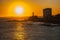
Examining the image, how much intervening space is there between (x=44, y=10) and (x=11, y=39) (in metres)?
24.2

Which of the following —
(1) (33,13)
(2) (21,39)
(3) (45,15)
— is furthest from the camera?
(1) (33,13)

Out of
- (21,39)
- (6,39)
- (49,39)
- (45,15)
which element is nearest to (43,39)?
(49,39)

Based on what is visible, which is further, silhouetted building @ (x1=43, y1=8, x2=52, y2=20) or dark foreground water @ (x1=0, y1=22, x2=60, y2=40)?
silhouetted building @ (x1=43, y1=8, x2=52, y2=20)

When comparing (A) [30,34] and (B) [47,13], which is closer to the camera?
(A) [30,34]

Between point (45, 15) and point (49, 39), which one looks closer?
point (49, 39)

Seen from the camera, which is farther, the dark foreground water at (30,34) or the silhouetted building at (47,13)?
the silhouetted building at (47,13)

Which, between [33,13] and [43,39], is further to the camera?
[33,13]

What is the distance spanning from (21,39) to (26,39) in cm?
34

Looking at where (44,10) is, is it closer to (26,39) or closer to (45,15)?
(45,15)

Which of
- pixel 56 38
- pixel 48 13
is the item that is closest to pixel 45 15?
pixel 48 13

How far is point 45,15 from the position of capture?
3828 centimetres

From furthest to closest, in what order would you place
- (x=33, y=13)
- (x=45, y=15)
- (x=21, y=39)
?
(x=33, y=13) → (x=45, y=15) → (x=21, y=39)

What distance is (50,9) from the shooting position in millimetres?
39750

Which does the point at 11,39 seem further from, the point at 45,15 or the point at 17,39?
the point at 45,15
